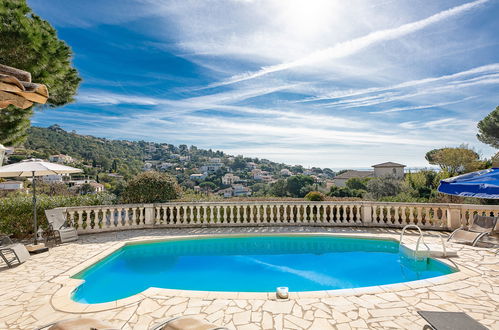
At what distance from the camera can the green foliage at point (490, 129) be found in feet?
93.7

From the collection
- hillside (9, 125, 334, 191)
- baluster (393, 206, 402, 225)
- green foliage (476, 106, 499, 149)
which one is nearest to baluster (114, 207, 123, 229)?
baluster (393, 206, 402, 225)

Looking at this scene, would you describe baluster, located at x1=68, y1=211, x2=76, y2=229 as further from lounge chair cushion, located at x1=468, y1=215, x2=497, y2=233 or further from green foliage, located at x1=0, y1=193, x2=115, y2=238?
lounge chair cushion, located at x1=468, y1=215, x2=497, y2=233

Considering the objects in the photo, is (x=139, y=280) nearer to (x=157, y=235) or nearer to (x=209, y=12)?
(x=157, y=235)

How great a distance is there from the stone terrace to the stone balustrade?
13.1 feet

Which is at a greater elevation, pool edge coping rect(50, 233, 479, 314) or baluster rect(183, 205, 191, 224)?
baluster rect(183, 205, 191, 224)

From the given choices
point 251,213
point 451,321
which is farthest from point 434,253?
point 251,213

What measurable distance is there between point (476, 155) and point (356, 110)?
57.6ft

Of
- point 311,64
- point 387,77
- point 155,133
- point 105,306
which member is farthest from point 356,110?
point 155,133

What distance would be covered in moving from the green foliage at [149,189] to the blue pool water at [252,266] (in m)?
2.78

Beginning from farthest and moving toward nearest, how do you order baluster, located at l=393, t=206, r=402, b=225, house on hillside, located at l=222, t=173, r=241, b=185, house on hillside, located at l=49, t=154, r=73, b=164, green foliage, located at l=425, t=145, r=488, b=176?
house on hillside, located at l=222, t=173, r=241, b=185 < house on hillside, located at l=49, t=154, r=73, b=164 < green foliage, located at l=425, t=145, r=488, b=176 < baluster, located at l=393, t=206, r=402, b=225

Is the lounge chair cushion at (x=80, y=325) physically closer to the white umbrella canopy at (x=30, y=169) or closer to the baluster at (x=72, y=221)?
the white umbrella canopy at (x=30, y=169)

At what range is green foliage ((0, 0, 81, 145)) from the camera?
695 centimetres

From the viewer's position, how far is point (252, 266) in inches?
279

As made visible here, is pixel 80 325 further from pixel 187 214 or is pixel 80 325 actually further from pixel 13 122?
pixel 13 122
